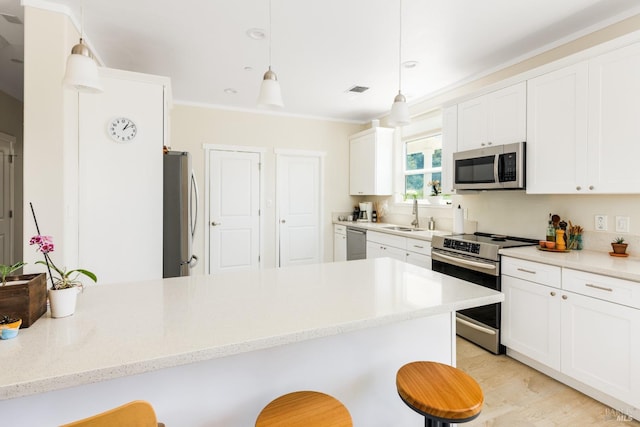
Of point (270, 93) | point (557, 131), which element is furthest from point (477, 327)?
point (270, 93)

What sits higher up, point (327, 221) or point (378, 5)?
point (378, 5)

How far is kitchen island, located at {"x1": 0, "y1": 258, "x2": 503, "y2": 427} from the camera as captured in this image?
0.92 m

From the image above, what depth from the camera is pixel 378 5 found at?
234 centimetres

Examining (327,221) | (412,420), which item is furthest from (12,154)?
(412,420)

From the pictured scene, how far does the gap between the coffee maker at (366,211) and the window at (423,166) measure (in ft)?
2.17

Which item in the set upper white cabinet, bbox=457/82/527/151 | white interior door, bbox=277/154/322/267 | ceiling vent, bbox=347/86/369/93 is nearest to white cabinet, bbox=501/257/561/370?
upper white cabinet, bbox=457/82/527/151

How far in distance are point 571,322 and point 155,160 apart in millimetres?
3341

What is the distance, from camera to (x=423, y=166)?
180 inches

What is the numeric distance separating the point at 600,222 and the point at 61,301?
3.34 m

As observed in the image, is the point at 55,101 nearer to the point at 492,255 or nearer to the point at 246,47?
the point at 246,47

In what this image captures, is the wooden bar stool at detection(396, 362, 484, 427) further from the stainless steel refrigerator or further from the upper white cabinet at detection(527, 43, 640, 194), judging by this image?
the stainless steel refrigerator

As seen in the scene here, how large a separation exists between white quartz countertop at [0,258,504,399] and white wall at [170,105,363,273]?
3.30m

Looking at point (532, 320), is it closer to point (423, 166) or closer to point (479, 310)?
point (479, 310)


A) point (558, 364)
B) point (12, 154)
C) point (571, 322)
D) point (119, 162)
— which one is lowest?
point (558, 364)
